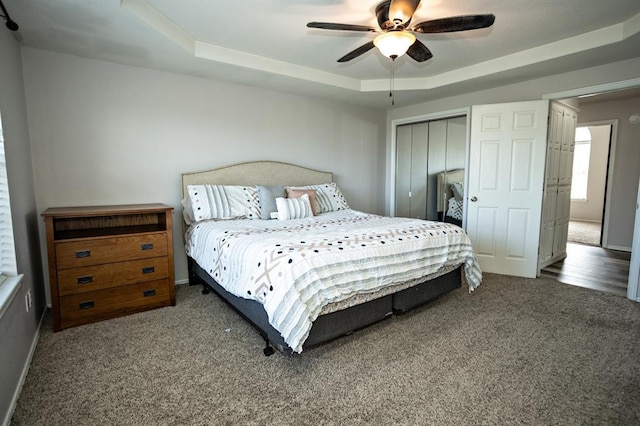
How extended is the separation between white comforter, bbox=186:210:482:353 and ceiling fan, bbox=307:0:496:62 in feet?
4.51

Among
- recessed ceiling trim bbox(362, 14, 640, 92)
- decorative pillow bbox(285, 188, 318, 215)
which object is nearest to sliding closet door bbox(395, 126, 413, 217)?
recessed ceiling trim bbox(362, 14, 640, 92)

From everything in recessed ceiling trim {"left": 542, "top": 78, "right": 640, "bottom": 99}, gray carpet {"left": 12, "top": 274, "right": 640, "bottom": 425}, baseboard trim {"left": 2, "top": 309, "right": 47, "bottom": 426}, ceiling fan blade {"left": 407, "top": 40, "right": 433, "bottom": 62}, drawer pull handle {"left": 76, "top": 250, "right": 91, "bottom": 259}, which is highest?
ceiling fan blade {"left": 407, "top": 40, "right": 433, "bottom": 62}

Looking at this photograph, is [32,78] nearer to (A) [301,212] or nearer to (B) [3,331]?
(B) [3,331]

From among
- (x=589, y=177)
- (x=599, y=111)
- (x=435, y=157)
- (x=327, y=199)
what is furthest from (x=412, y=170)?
(x=589, y=177)

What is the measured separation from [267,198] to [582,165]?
840cm

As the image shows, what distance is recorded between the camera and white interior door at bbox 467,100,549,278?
3588 mm

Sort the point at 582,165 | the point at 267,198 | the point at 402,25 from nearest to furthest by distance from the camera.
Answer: the point at 402,25, the point at 267,198, the point at 582,165

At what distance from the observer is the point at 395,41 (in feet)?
7.00

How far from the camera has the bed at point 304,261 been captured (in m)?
1.87

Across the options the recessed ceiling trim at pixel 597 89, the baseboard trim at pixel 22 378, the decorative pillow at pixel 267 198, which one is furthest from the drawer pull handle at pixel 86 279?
the recessed ceiling trim at pixel 597 89

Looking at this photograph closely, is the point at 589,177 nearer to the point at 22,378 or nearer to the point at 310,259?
the point at 310,259

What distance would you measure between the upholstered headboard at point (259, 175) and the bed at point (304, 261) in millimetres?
18

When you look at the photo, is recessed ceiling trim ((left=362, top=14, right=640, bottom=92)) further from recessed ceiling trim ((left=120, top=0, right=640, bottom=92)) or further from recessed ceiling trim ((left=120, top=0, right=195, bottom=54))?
recessed ceiling trim ((left=120, top=0, right=195, bottom=54))

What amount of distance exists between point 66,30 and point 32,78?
26.3 inches
